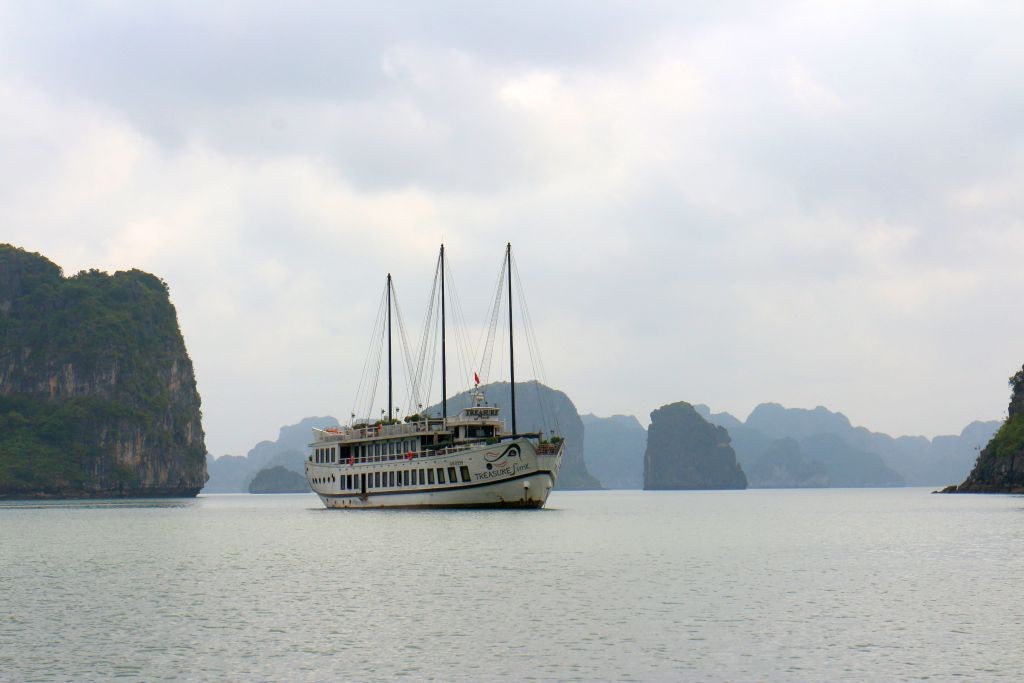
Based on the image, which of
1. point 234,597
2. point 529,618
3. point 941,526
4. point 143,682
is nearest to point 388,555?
point 234,597

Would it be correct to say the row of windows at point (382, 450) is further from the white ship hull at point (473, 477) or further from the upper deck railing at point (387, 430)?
the upper deck railing at point (387, 430)

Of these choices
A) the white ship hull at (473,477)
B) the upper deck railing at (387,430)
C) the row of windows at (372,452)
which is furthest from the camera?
the row of windows at (372,452)

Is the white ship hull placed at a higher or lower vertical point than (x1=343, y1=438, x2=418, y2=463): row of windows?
lower

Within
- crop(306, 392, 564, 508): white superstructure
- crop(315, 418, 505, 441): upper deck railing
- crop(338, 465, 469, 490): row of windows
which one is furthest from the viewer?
crop(315, 418, 505, 441): upper deck railing

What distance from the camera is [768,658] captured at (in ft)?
106

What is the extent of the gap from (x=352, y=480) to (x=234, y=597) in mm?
80191

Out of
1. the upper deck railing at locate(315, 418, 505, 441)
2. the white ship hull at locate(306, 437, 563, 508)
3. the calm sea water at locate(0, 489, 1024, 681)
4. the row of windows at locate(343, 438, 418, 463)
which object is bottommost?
the calm sea water at locate(0, 489, 1024, 681)

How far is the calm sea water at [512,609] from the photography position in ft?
104

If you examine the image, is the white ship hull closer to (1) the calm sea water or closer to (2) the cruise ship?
(2) the cruise ship

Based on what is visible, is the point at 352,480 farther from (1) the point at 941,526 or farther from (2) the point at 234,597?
(2) the point at 234,597

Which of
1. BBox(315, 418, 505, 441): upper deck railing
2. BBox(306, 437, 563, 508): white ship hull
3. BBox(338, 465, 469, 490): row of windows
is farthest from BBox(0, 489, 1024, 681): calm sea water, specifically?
BBox(315, 418, 505, 441): upper deck railing

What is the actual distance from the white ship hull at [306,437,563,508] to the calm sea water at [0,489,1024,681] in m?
23.5

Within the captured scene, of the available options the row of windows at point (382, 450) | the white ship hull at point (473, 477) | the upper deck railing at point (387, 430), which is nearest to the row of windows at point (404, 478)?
the white ship hull at point (473, 477)

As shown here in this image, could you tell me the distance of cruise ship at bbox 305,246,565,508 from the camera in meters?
108
